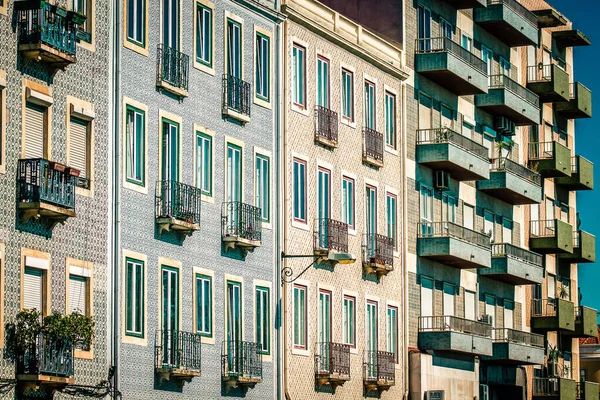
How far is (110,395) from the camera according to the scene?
40344 millimetres

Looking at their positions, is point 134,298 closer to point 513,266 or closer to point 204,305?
point 204,305

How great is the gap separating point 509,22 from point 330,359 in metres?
23.0

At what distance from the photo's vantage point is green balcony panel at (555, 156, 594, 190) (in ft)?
263

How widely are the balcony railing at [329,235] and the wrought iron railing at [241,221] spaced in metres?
4.41

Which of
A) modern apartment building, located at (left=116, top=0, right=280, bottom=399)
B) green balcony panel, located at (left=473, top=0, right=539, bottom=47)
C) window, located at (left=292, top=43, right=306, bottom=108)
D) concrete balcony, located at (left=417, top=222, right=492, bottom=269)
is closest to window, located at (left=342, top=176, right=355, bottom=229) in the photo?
window, located at (left=292, top=43, right=306, bottom=108)

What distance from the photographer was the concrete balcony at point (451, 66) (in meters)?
62.4

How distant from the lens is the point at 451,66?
206 feet

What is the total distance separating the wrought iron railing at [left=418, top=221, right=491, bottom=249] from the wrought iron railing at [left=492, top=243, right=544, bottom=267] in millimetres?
3151

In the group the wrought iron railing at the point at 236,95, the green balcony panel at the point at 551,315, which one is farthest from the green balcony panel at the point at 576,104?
the wrought iron railing at the point at 236,95

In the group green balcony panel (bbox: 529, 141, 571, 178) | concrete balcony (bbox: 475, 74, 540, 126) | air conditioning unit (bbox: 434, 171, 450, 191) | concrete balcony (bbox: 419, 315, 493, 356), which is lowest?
concrete balcony (bbox: 419, 315, 493, 356)

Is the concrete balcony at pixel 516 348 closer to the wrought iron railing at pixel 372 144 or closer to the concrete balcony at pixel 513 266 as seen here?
the concrete balcony at pixel 513 266

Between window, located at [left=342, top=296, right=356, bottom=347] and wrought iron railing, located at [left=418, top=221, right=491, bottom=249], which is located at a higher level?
wrought iron railing, located at [left=418, top=221, right=491, bottom=249]

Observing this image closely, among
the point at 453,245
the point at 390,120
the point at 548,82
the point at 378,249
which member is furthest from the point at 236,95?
the point at 548,82

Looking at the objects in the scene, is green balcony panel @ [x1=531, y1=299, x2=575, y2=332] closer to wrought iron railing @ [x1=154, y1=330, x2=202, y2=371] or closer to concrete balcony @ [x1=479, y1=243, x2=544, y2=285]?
concrete balcony @ [x1=479, y1=243, x2=544, y2=285]
